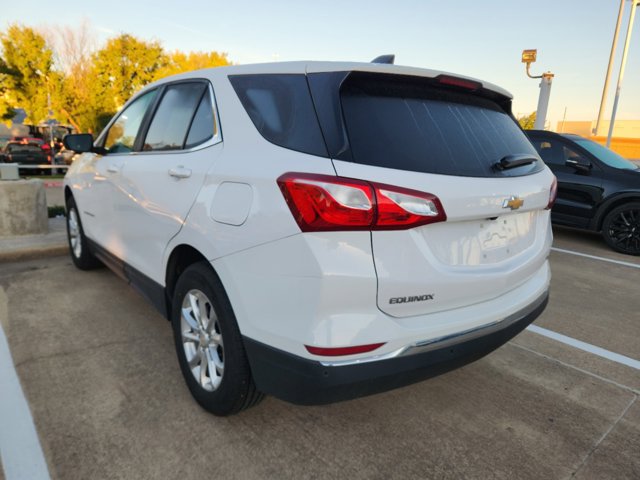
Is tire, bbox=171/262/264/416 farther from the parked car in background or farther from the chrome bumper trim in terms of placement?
the parked car in background

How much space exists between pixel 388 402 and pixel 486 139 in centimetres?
149

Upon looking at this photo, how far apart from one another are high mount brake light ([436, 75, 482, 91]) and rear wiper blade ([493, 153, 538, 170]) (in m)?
0.38

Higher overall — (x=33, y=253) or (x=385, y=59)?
(x=385, y=59)

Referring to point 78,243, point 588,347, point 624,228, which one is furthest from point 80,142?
point 624,228

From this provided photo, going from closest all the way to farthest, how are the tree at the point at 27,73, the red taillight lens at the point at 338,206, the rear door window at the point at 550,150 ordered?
the red taillight lens at the point at 338,206, the rear door window at the point at 550,150, the tree at the point at 27,73

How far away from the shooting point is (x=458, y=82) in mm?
2102

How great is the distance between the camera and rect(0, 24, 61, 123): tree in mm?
25031

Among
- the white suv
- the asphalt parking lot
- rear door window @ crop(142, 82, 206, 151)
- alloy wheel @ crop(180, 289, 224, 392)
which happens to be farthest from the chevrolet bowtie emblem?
rear door window @ crop(142, 82, 206, 151)

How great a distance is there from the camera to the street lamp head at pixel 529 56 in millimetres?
12703

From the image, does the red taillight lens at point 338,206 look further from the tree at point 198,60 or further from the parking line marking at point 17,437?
the tree at point 198,60

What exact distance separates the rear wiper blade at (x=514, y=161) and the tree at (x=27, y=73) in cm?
2975

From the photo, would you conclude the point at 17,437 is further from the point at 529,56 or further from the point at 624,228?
the point at 529,56

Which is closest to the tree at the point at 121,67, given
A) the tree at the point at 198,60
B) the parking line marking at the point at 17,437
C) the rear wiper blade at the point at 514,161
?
the tree at the point at 198,60

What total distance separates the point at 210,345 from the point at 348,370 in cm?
86
